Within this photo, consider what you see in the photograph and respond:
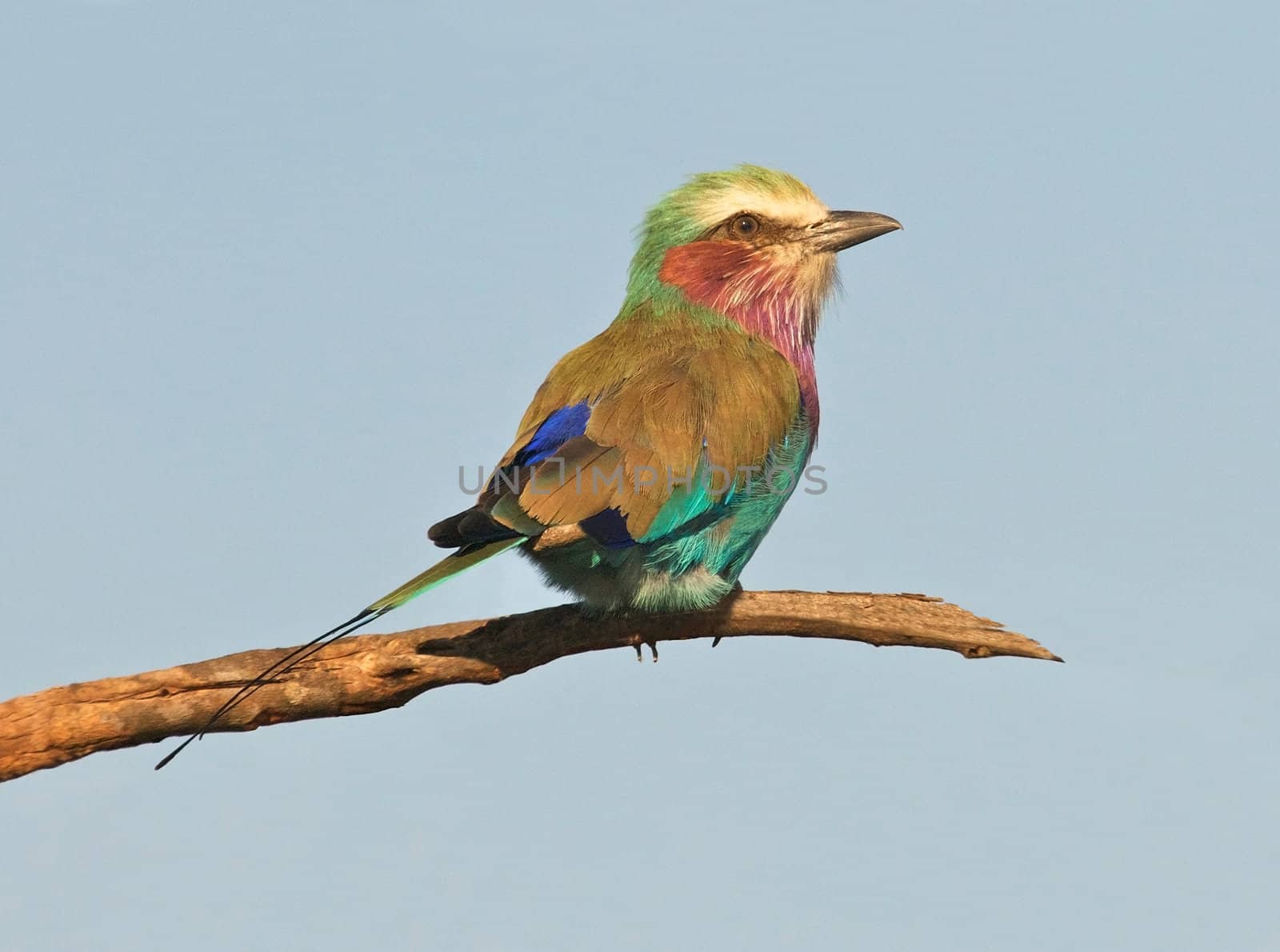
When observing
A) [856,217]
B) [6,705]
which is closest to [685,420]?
[856,217]

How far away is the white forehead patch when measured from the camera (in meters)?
5.45

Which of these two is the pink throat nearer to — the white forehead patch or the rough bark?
the white forehead patch

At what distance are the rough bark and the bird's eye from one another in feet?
4.68

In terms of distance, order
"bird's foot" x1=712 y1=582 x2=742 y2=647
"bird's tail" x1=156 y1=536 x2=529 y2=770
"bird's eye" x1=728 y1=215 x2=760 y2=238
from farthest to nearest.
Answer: "bird's eye" x1=728 y1=215 x2=760 y2=238, "bird's foot" x1=712 y1=582 x2=742 y2=647, "bird's tail" x1=156 y1=536 x2=529 y2=770

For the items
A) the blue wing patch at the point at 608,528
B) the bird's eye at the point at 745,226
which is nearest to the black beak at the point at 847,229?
the bird's eye at the point at 745,226

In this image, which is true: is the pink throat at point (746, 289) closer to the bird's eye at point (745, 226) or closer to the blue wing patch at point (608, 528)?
the bird's eye at point (745, 226)

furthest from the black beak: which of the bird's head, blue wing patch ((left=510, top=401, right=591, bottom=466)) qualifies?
blue wing patch ((left=510, top=401, right=591, bottom=466))

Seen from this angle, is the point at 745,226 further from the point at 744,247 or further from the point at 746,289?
the point at 746,289

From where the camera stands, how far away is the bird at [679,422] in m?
4.50

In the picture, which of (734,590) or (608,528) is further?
(734,590)

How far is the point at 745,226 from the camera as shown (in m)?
5.50

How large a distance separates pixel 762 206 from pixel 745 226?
11cm

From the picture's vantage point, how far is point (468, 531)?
425 cm

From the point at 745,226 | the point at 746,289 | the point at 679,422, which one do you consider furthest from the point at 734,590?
the point at 745,226
